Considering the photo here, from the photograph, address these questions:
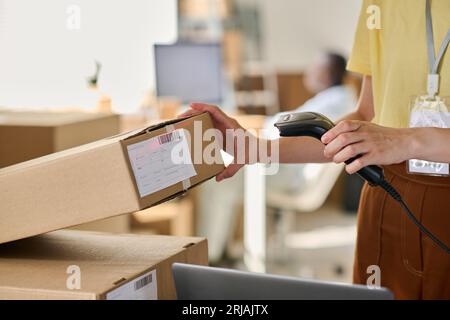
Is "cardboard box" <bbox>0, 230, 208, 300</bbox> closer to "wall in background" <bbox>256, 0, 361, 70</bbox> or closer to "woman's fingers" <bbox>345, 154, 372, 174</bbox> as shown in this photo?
"woman's fingers" <bbox>345, 154, 372, 174</bbox>

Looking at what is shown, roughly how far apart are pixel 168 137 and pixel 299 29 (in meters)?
5.96

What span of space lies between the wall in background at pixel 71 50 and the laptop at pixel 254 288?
5.94ft

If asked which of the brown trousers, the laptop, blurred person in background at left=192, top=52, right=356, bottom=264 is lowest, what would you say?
blurred person in background at left=192, top=52, right=356, bottom=264

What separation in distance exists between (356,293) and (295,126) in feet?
1.14

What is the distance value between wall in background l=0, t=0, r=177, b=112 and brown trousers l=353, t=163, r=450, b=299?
153 cm

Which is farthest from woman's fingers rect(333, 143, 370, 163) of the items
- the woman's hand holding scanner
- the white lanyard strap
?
the white lanyard strap

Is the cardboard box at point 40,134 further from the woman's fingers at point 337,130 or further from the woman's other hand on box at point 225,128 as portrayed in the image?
the woman's fingers at point 337,130

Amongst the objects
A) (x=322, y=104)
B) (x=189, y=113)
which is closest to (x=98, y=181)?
(x=189, y=113)

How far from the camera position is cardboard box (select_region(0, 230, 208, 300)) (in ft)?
3.24

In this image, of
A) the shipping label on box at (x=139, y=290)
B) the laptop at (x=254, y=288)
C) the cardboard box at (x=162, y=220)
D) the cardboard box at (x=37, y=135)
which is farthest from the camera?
the cardboard box at (x=162, y=220)

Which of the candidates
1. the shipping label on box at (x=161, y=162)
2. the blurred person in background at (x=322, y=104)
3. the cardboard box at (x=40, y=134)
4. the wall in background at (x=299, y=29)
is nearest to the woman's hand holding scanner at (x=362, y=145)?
the shipping label on box at (x=161, y=162)

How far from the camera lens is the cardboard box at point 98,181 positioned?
1.02m

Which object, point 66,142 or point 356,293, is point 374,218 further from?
point 66,142

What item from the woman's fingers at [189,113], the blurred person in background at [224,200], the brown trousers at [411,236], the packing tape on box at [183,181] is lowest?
the blurred person in background at [224,200]
